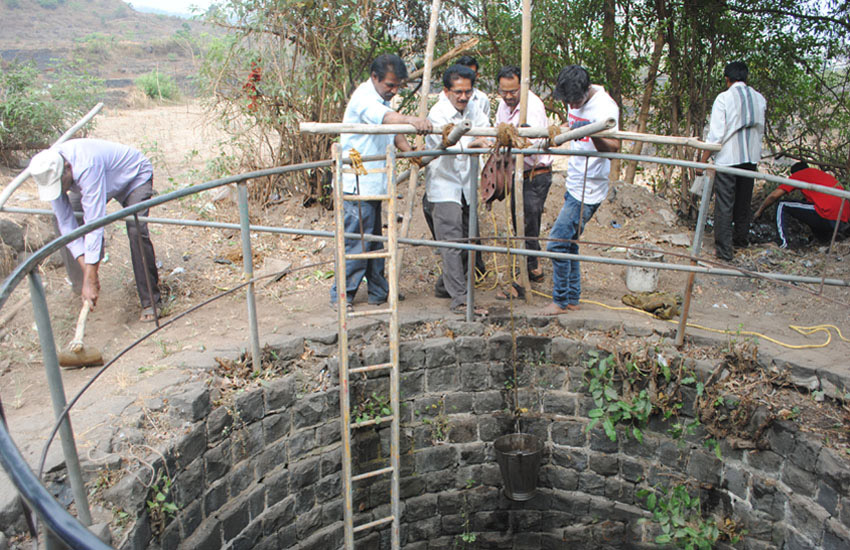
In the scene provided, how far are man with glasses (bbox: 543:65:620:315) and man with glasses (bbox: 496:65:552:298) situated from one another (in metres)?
0.33

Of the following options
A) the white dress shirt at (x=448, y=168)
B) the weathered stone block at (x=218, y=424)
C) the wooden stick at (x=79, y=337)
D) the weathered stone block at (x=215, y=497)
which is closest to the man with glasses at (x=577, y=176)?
the white dress shirt at (x=448, y=168)

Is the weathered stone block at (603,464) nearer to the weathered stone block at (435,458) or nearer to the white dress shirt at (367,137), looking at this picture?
the weathered stone block at (435,458)

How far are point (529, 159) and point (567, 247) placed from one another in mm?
813

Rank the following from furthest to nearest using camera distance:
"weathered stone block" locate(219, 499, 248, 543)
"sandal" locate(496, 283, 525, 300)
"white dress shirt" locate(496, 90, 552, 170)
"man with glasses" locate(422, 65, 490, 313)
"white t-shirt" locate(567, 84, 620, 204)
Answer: "sandal" locate(496, 283, 525, 300) → "white dress shirt" locate(496, 90, 552, 170) → "man with glasses" locate(422, 65, 490, 313) → "white t-shirt" locate(567, 84, 620, 204) → "weathered stone block" locate(219, 499, 248, 543)

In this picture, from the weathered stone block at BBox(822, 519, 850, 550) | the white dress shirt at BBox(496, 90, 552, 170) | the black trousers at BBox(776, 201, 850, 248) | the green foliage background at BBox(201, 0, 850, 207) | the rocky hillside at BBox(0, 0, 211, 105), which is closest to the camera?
the weathered stone block at BBox(822, 519, 850, 550)

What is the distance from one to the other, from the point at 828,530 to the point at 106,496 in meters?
4.06

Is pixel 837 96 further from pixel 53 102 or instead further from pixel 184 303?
pixel 53 102

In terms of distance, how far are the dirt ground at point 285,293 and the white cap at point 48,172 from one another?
3.81ft

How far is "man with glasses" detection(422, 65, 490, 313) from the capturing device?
4992 mm

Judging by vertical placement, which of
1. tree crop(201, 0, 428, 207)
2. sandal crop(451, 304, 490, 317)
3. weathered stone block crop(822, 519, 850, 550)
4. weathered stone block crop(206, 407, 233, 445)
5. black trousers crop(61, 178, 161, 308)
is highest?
tree crop(201, 0, 428, 207)

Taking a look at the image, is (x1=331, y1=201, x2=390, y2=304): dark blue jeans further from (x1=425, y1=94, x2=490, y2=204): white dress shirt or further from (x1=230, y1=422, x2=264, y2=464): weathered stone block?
(x1=230, y1=422, x2=264, y2=464): weathered stone block

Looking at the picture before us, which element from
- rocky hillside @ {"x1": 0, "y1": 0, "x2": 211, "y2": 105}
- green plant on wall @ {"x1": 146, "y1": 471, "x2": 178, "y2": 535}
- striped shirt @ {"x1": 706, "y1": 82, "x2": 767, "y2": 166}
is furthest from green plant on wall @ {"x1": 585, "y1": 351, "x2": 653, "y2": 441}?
rocky hillside @ {"x1": 0, "y1": 0, "x2": 211, "y2": 105}

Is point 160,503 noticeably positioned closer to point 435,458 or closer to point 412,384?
point 412,384

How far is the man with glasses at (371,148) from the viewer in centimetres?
466
